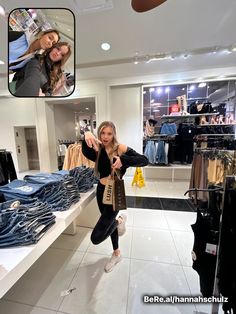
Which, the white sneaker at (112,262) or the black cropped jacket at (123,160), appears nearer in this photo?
the black cropped jacket at (123,160)

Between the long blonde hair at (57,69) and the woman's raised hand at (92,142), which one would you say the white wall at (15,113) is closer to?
the woman's raised hand at (92,142)

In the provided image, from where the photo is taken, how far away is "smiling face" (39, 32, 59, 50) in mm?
992

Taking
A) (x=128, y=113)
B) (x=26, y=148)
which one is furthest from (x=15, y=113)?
(x=128, y=113)

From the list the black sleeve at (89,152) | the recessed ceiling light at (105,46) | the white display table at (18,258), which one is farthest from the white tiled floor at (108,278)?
the recessed ceiling light at (105,46)

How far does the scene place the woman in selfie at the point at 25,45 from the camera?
98 centimetres

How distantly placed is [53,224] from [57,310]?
2.32ft

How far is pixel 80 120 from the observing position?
852 centimetres

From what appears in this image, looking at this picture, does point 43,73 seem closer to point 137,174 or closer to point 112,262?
point 112,262

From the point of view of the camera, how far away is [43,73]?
1.01 m

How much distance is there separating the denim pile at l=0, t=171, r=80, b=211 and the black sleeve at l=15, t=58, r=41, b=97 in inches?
27.0

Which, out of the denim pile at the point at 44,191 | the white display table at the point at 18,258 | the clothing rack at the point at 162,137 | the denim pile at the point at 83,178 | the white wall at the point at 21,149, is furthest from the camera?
the white wall at the point at 21,149

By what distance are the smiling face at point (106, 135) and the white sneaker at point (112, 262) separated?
1.20 metres

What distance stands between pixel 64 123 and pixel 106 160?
21.1ft

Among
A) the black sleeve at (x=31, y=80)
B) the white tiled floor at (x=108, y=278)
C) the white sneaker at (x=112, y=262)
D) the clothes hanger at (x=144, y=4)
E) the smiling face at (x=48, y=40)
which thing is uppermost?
the clothes hanger at (x=144, y=4)
